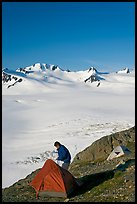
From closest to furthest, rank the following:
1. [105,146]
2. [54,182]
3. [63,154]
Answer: [54,182] → [63,154] → [105,146]

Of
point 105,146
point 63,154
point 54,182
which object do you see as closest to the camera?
point 54,182

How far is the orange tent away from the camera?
45.9ft

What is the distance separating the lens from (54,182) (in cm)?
1425

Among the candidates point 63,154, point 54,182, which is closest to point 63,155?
point 63,154

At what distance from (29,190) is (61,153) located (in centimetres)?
229

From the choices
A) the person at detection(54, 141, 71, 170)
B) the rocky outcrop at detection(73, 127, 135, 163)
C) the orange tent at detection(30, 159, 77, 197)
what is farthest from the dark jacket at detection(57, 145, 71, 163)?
the rocky outcrop at detection(73, 127, 135, 163)

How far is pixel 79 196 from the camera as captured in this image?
13.7m

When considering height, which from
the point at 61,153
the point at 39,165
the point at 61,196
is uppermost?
the point at 61,153

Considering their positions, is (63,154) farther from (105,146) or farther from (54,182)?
(105,146)

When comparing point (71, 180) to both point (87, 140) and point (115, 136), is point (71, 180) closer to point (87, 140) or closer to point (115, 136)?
point (115, 136)

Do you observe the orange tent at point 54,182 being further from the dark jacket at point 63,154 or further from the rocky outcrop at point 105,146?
the rocky outcrop at point 105,146

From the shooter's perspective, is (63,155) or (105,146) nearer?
(63,155)

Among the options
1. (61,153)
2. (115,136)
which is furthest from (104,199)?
(115,136)

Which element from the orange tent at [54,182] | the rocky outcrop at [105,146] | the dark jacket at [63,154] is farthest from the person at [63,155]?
the rocky outcrop at [105,146]
